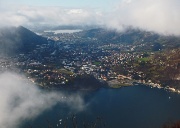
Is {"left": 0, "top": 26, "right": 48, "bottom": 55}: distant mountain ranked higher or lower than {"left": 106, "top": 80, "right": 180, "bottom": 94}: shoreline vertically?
higher

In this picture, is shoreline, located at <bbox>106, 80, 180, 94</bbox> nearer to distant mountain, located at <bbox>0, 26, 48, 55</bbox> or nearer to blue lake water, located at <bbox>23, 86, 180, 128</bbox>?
blue lake water, located at <bbox>23, 86, 180, 128</bbox>

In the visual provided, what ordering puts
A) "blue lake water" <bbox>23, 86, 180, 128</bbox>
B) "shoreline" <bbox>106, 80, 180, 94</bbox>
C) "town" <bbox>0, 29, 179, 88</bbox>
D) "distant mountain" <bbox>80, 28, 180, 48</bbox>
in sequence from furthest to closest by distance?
"distant mountain" <bbox>80, 28, 180, 48</bbox>, "town" <bbox>0, 29, 179, 88</bbox>, "shoreline" <bbox>106, 80, 180, 94</bbox>, "blue lake water" <bbox>23, 86, 180, 128</bbox>

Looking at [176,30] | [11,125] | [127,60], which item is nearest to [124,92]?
[11,125]

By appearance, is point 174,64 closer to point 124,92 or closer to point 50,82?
point 124,92

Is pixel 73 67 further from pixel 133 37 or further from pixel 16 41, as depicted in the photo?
pixel 133 37

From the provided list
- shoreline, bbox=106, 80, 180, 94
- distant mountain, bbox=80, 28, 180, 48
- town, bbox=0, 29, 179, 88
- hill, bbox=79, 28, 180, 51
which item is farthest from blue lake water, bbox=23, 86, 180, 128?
distant mountain, bbox=80, 28, 180, 48

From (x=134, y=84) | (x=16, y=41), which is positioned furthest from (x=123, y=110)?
(x=16, y=41)

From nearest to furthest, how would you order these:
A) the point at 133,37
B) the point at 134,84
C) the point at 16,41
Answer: the point at 134,84
the point at 16,41
the point at 133,37
